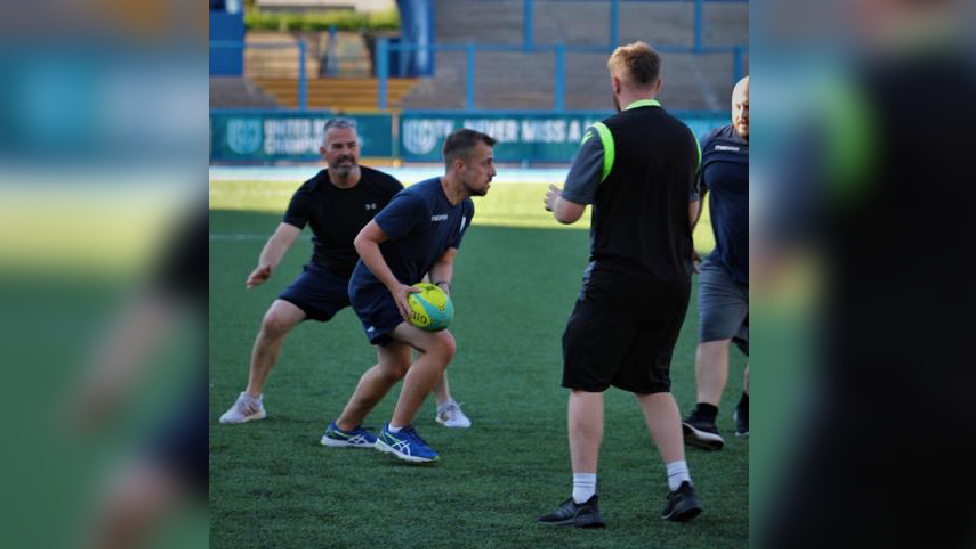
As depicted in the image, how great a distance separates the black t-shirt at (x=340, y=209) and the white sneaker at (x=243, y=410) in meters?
0.87

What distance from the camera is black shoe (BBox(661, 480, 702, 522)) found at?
5.36 meters

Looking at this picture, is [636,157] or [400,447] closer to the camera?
[636,157]

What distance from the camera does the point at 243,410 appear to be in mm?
7742

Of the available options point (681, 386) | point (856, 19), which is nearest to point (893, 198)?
point (856, 19)

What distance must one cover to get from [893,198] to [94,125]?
2.87 ft

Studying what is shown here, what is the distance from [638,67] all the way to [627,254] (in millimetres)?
724

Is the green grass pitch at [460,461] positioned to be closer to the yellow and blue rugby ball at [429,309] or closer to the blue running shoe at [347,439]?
the blue running shoe at [347,439]

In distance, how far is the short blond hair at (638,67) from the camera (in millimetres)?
5250

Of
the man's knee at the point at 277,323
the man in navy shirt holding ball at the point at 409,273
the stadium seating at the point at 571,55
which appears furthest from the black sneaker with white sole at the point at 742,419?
the stadium seating at the point at 571,55

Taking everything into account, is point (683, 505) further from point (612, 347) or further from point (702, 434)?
point (702, 434)

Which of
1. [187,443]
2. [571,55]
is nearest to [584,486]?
[187,443]

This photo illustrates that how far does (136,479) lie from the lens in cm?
147

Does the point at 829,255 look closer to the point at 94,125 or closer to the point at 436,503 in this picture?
the point at 94,125

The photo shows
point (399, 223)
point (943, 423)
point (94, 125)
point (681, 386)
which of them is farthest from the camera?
point (681, 386)
